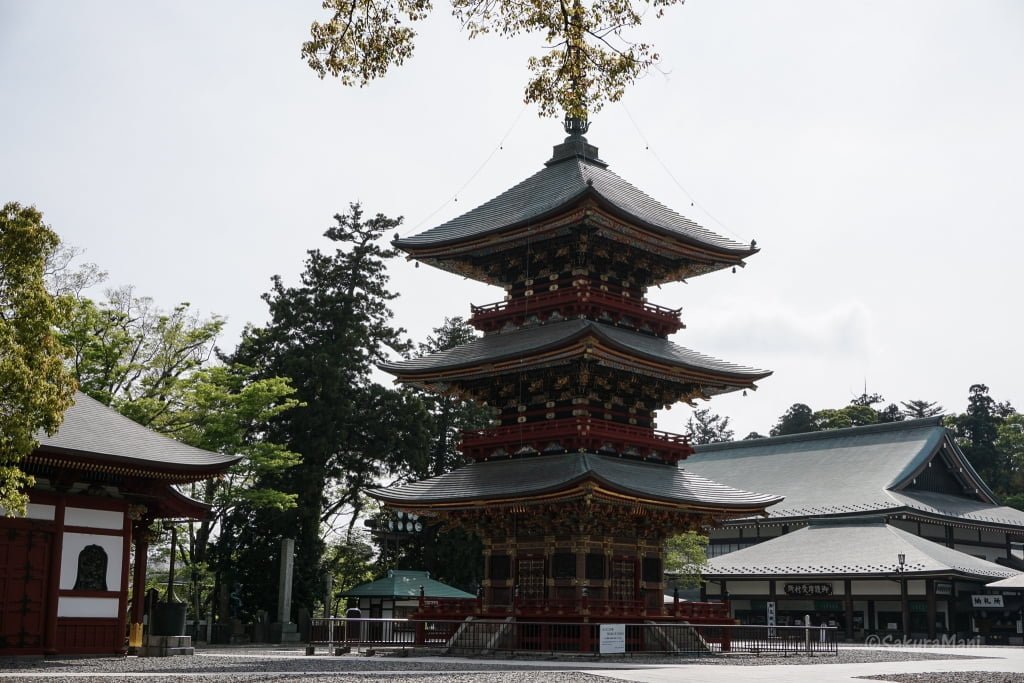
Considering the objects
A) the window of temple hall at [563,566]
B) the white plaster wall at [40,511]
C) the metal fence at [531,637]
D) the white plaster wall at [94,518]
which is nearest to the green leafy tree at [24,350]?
the white plaster wall at [40,511]

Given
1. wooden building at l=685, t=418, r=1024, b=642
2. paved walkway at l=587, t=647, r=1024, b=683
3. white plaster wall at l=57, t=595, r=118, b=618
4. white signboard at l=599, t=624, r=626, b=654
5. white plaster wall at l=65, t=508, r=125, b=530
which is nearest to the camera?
paved walkway at l=587, t=647, r=1024, b=683

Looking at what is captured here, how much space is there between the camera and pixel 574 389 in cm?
3769

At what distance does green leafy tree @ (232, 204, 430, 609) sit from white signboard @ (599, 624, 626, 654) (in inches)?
957

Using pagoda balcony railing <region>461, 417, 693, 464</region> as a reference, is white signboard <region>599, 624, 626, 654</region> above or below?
below

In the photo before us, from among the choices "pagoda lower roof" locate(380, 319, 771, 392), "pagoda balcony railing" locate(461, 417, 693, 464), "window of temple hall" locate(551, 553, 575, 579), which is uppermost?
"pagoda lower roof" locate(380, 319, 771, 392)

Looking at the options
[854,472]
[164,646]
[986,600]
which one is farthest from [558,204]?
[854,472]

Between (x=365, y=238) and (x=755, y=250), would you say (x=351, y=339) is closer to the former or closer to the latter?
(x=365, y=238)

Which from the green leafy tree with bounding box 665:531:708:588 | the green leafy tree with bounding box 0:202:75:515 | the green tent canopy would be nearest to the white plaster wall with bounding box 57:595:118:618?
the green leafy tree with bounding box 0:202:75:515

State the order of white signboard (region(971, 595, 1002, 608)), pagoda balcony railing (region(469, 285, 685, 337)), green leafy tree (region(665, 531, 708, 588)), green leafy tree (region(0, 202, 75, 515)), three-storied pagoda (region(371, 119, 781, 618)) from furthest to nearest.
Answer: green leafy tree (region(665, 531, 708, 588)) → white signboard (region(971, 595, 1002, 608)) → pagoda balcony railing (region(469, 285, 685, 337)) → three-storied pagoda (region(371, 119, 781, 618)) → green leafy tree (region(0, 202, 75, 515))

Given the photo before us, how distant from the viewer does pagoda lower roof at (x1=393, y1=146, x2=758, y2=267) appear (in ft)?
128

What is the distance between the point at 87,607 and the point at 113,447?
4171mm

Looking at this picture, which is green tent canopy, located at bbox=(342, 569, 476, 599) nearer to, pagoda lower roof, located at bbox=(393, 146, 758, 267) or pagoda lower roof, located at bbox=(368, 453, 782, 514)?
pagoda lower roof, located at bbox=(368, 453, 782, 514)

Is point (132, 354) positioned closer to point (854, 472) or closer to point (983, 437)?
point (854, 472)

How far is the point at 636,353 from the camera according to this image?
3641 cm
